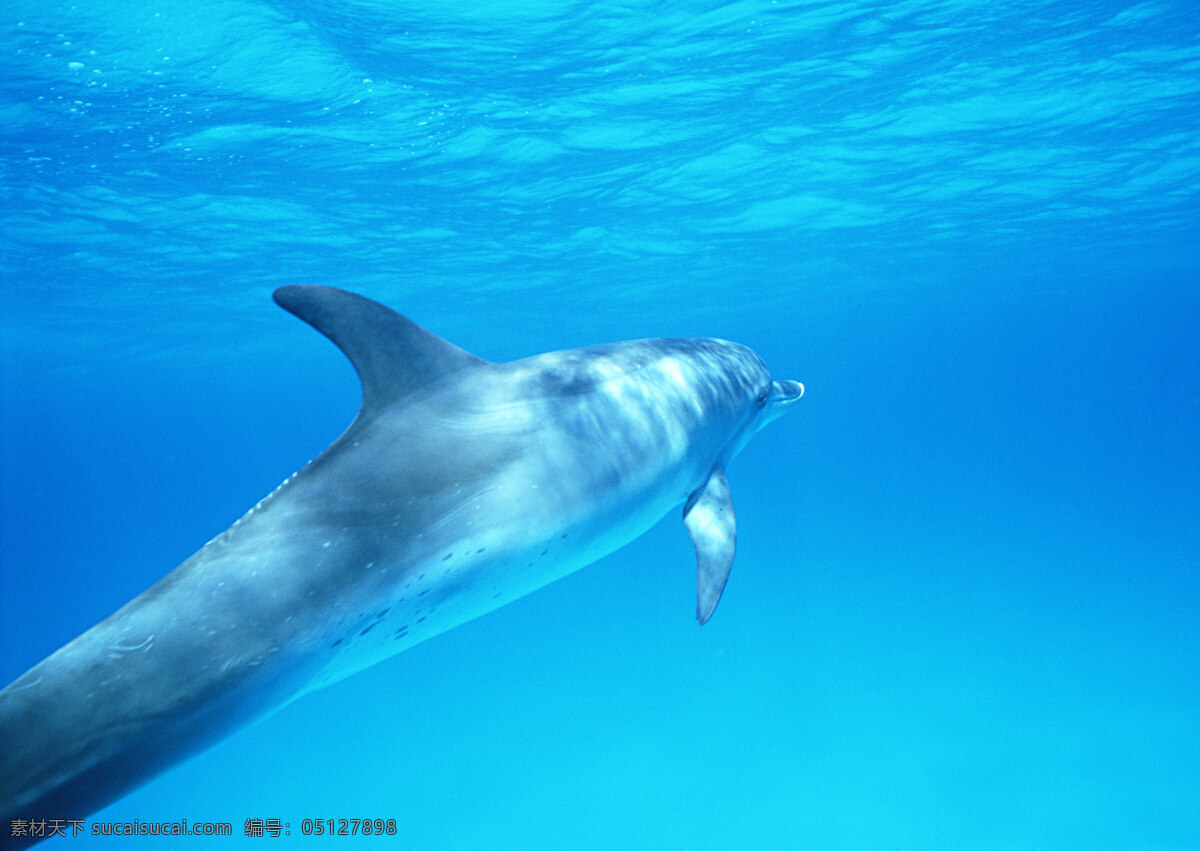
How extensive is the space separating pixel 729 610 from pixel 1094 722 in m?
9.81

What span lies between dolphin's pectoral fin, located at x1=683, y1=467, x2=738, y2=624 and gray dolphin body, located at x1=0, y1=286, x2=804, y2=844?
0.04 m

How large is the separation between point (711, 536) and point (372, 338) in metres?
2.75

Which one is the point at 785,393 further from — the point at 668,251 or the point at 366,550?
the point at 668,251

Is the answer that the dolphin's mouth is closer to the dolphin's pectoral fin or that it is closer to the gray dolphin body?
the dolphin's pectoral fin

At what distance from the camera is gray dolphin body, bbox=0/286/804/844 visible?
2330 mm

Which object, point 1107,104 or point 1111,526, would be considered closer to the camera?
point 1107,104

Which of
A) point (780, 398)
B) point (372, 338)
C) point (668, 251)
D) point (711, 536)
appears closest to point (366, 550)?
point (372, 338)

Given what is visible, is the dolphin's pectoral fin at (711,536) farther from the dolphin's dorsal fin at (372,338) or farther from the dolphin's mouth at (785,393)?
the dolphin's dorsal fin at (372,338)

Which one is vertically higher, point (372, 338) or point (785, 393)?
point (372, 338)

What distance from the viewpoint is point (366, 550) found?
2895mm

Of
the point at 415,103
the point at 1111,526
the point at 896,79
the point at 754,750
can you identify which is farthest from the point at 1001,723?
the point at 1111,526

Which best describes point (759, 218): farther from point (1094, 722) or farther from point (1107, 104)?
point (1094, 722)

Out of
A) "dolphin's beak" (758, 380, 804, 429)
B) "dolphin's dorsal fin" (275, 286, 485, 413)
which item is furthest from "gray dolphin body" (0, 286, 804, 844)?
"dolphin's beak" (758, 380, 804, 429)

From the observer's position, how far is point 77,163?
15.0m
